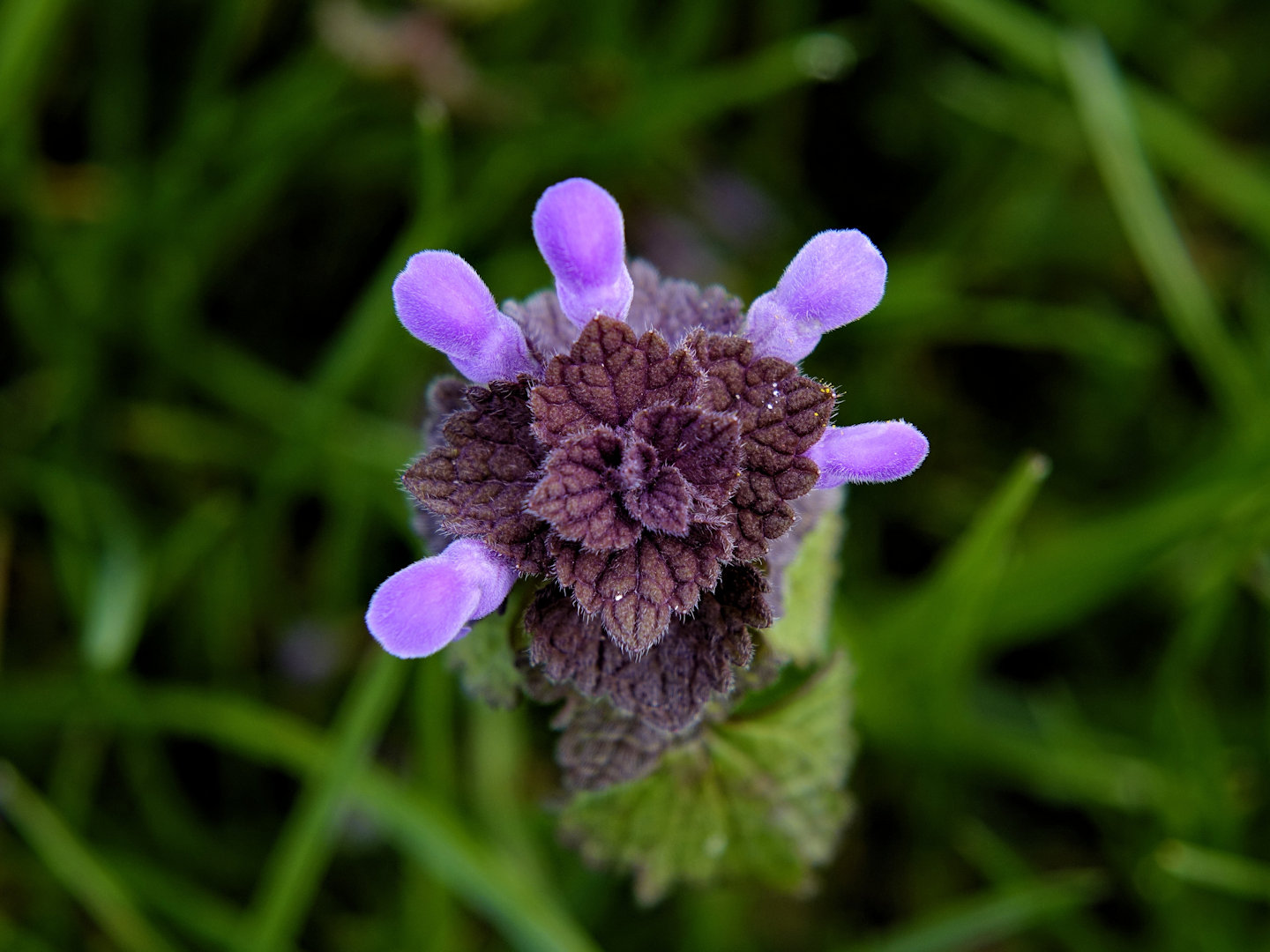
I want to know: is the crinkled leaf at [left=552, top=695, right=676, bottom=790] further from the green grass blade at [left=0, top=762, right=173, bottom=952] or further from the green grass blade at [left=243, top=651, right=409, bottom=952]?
the green grass blade at [left=0, top=762, right=173, bottom=952]

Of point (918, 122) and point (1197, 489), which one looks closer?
point (1197, 489)

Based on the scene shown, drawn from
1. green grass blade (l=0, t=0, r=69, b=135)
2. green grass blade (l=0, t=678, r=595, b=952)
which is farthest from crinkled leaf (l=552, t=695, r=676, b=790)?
green grass blade (l=0, t=0, r=69, b=135)

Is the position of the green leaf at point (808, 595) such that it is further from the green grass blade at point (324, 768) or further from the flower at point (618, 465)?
the green grass blade at point (324, 768)

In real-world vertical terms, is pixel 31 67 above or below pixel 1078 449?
below

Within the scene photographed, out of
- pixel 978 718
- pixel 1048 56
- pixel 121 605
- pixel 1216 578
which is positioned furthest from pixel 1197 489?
pixel 121 605

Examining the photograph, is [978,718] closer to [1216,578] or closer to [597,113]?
[1216,578]

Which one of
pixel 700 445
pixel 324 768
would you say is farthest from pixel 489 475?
pixel 324 768

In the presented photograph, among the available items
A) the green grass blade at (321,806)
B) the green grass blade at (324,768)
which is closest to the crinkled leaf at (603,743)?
the green grass blade at (321,806)
